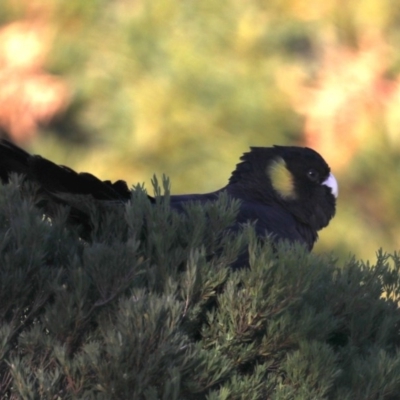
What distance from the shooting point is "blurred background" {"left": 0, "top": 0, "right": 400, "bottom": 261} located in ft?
25.7

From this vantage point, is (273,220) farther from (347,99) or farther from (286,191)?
(347,99)

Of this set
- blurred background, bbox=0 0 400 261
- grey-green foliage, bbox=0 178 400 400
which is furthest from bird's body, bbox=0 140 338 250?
blurred background, bbox=0 0 400 261

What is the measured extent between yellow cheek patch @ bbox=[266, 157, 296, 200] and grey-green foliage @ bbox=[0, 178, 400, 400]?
2143 mm

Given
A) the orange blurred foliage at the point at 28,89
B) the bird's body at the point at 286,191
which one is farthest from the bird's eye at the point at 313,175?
the orange blurred foliage at the point at 28,89

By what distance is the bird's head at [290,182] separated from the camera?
16.1 ft

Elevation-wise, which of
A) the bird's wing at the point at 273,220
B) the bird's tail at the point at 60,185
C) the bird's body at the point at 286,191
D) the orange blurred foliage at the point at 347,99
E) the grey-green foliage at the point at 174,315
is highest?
the orange blurred foliage at the point at 347,99

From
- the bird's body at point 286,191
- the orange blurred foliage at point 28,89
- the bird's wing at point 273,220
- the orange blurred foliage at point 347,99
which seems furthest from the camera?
the orange blurred foliage at point 28,89

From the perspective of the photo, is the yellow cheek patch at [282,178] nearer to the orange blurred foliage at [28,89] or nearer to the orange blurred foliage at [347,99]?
the orange blurred foliage at [347,99]

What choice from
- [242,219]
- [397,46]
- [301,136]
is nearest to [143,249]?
[242,219]

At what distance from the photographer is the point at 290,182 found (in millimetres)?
4996

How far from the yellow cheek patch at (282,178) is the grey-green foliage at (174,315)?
84.4 inches

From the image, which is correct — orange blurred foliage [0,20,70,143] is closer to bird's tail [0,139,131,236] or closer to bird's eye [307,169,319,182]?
bird's eye [307,169,319,182]

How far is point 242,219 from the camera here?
163 inches

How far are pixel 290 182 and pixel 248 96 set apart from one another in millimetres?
3213
